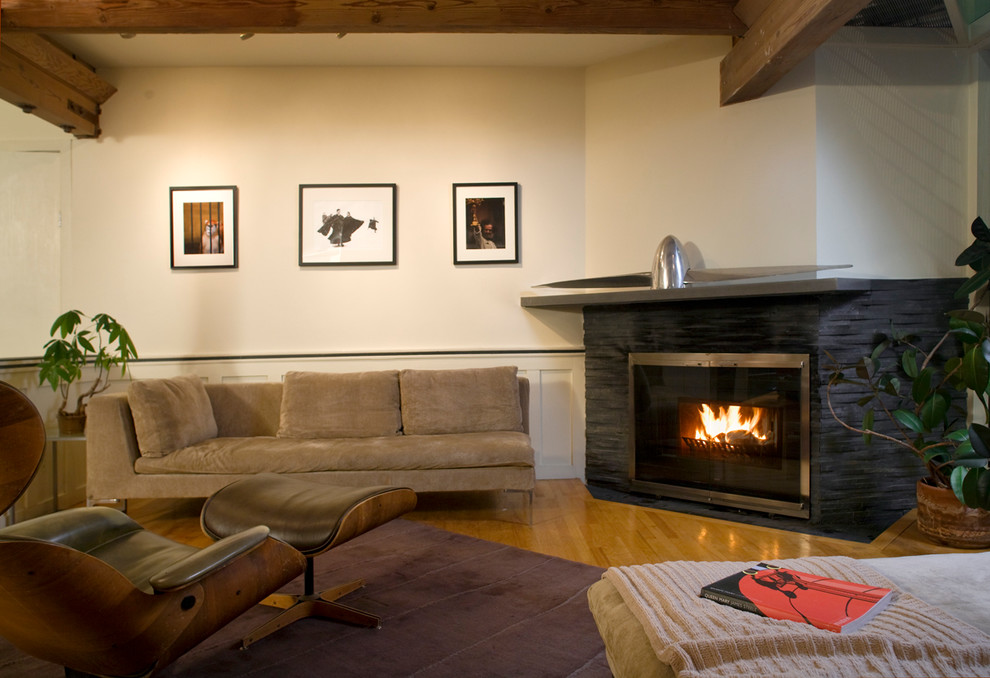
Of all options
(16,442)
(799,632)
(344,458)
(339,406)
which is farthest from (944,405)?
(16,442)

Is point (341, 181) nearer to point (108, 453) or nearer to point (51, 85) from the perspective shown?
point (51, 85)

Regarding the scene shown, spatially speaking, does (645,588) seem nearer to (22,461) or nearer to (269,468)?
(22,461)

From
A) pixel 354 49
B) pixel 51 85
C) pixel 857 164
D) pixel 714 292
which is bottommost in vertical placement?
pixel 714 292

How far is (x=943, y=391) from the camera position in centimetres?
294

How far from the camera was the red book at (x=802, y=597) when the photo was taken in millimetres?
1173

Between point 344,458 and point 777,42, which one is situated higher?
point 777,42

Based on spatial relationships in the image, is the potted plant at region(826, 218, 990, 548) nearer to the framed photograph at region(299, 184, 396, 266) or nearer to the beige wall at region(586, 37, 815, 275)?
the beige wall at region(586, 37, 815, 275)

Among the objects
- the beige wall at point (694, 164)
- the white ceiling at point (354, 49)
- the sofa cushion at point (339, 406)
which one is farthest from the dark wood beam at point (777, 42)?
the sofa cushion at point (339, 406)

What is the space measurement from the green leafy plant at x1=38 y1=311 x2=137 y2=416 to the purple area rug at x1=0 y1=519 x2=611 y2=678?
1.85 m

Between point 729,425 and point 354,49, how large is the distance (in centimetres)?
316

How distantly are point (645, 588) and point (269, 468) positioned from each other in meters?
2.47

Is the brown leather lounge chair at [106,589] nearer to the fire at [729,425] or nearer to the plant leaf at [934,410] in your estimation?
the fire at [729,425]

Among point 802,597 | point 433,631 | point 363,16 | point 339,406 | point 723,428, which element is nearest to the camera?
point 802,597

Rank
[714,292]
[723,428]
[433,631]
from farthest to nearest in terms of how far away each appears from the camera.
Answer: [723,428] < [714,292] < [433,631]
